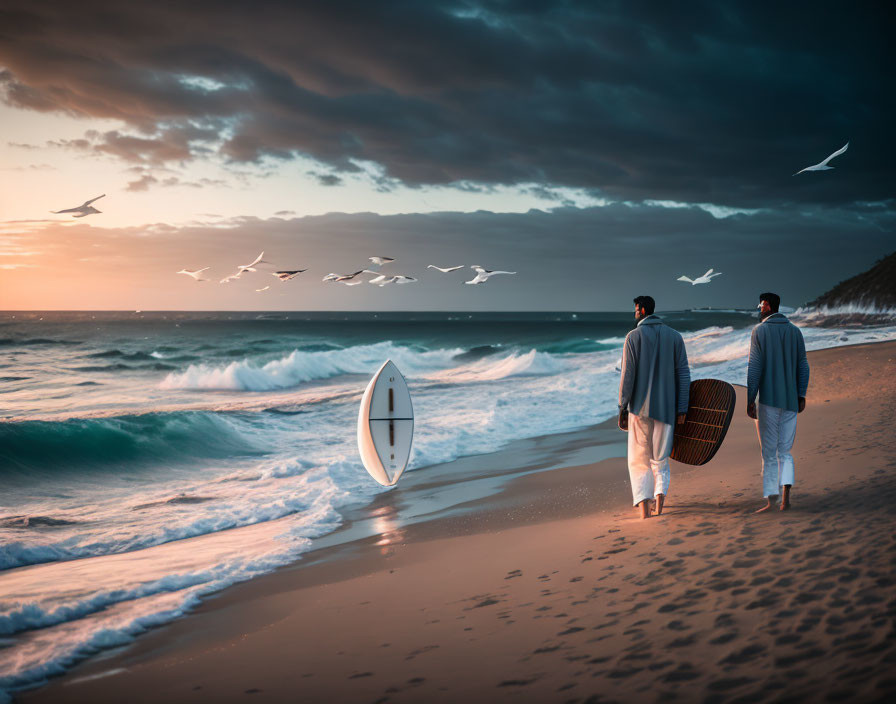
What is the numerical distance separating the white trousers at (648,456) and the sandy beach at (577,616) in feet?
1.06

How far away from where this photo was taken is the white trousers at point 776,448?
494 centimetres

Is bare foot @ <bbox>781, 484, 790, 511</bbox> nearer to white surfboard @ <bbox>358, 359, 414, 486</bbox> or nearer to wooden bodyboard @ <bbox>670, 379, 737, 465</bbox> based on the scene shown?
wooden bodyboard @ <bbox>670, 379, 737, 465</bbox>

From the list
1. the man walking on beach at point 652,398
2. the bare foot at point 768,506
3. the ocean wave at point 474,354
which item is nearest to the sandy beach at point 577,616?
the bare foot at point 768,506

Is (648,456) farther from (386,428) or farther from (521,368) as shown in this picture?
(521,368)

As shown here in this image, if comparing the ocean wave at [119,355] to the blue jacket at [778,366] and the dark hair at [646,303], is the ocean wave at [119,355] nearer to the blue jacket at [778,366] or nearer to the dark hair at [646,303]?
the dark hair at [646,303]

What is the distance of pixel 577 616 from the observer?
353 centimetres

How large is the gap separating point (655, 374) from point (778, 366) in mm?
978

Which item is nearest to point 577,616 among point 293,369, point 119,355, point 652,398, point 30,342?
point 652,398

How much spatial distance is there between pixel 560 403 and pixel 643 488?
1199 centimetres

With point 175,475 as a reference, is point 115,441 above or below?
above

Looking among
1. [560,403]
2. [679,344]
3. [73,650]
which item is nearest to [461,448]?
[560,403]

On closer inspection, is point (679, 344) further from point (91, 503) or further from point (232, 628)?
point (91, 503)

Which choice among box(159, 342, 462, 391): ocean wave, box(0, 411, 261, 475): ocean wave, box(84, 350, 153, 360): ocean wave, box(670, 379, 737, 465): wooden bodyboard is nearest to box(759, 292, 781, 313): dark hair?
box(670, 379, 737, 465): wooden bodyboard

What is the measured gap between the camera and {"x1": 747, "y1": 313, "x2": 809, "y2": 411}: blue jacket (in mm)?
5004
